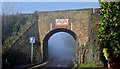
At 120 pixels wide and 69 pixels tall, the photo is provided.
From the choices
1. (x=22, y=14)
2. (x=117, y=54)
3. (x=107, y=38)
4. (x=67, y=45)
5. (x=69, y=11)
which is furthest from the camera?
(x=67, y=45)

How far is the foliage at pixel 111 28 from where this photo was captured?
5.86m

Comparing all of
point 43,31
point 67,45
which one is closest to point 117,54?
point 43,31

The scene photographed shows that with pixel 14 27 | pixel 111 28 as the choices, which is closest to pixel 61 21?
pixel 14 27

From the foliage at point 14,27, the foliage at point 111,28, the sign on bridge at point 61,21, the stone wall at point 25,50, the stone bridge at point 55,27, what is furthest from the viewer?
the sign on bridge at point 61,21

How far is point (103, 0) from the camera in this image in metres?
6.57

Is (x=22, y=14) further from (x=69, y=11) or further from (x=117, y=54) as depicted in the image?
(x=117, y=54)

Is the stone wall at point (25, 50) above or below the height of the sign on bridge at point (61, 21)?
below

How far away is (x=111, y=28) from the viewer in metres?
6.01

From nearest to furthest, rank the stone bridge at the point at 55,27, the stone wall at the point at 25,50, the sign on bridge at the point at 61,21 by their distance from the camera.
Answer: the stone wall at the point at 25,50
the stone bridge at the point at 55,27
the sign on bridge at the point at 61,21

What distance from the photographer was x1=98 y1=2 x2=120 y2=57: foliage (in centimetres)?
586

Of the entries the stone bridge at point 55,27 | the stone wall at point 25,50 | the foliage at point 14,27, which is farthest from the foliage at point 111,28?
the foliage at point 14,27

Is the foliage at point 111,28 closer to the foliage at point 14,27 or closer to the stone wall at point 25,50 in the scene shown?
the stone wall at point 25,50

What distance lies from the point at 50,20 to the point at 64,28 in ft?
7.43

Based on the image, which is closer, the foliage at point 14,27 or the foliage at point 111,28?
the foliage at point 111,28
